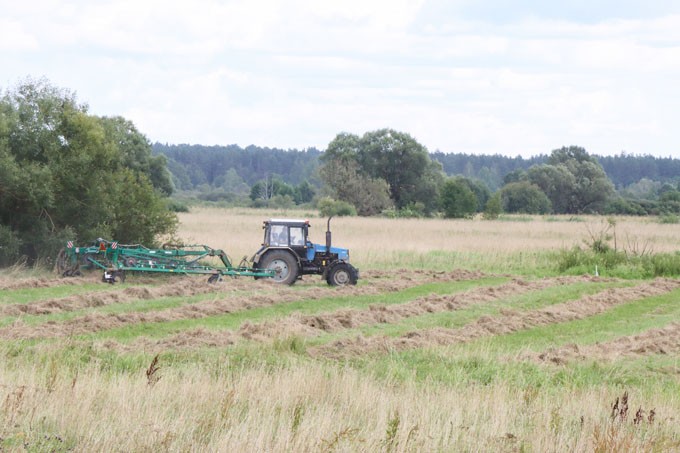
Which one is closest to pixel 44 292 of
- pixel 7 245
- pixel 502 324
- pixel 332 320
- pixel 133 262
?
pixel 133 262

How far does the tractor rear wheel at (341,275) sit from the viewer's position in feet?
76.1

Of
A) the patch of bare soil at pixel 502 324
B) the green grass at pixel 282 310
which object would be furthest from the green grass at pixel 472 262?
the patch of bare soil at pixel 502 324

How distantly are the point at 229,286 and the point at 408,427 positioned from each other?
14766 millimetres

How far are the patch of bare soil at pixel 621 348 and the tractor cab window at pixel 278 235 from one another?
402 inches

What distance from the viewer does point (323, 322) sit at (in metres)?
16.1

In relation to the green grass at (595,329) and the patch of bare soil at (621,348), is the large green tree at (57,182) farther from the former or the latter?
the patch of bare soil at (621,348)

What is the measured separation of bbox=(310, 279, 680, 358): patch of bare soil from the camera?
43.3 ft

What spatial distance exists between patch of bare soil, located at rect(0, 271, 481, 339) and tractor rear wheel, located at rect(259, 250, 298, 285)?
0.52 meters

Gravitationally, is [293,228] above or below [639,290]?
above

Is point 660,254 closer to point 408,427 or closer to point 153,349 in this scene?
point 153,349

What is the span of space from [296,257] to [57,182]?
→ 739cm

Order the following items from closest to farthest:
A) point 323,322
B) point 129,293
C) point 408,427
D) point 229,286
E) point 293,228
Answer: point 408,427 < point 323,322 < point 129,293 < point 229,286 < point 293,228

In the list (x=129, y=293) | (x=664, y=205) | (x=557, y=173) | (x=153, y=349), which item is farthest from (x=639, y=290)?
(x=557, y=173)

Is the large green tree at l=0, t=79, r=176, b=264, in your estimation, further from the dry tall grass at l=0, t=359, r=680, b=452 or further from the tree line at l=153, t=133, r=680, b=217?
the tree line at l=153, t=133, r=680, b=217
